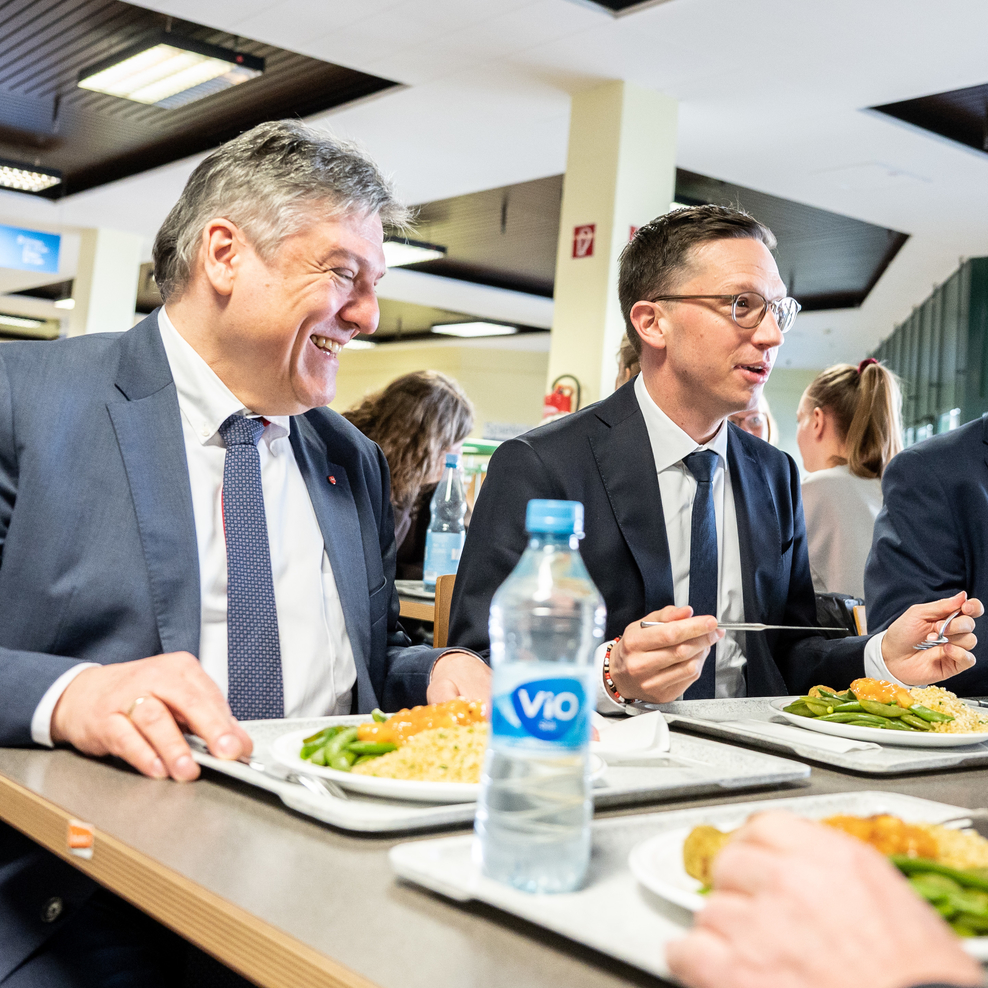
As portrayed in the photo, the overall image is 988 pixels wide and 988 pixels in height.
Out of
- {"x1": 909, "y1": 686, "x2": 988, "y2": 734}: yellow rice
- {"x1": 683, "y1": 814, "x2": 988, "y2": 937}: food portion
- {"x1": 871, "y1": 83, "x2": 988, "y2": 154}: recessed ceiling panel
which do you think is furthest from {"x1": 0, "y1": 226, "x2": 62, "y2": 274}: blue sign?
{"x1": 683, "y1": 814, "x2": 988, "y2": 937}: food portion

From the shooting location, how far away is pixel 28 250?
949cm

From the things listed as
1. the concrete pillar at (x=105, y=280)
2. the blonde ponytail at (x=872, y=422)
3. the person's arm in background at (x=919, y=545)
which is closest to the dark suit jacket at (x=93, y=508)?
the person's arm in background at (x=919, y=545)

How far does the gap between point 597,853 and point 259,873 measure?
24 centimetres

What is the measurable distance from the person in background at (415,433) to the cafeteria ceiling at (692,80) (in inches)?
44.9

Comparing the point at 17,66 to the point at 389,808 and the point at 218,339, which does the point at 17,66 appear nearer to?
the point at 218,339

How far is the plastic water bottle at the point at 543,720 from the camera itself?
2.17ft

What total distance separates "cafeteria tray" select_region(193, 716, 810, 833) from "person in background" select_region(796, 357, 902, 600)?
118 inches

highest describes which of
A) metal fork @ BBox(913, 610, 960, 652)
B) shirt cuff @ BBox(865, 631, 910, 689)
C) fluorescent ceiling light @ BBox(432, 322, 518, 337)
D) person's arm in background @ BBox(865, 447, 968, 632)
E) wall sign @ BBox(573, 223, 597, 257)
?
fluorescent ceiling light @ BBox(432, 322, 518, 337)

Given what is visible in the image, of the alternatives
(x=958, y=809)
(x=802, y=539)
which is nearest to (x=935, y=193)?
(x=802, y=539)

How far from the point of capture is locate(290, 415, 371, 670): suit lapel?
1.54m

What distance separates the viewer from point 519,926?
2.21ft

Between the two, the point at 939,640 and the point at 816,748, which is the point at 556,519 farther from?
the point at 939,640

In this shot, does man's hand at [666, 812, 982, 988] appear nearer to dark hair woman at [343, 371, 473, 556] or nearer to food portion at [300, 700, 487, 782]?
food portion at [300, 700, 487, 782]

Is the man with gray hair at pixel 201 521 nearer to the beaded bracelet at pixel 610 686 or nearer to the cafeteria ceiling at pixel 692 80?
the beaded bracelet at pixel 610 686
